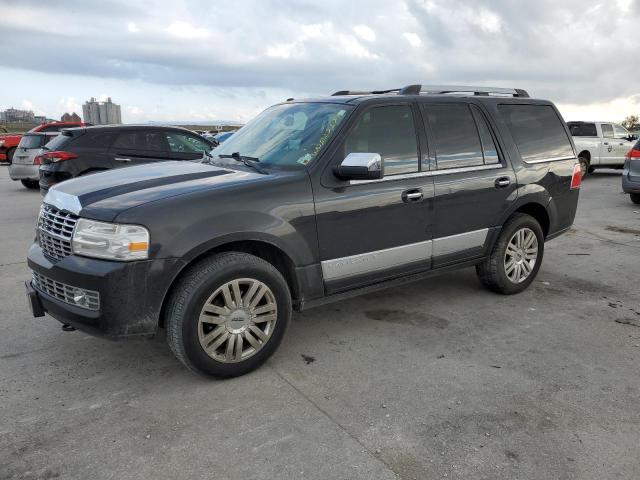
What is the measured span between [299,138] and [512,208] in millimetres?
2165

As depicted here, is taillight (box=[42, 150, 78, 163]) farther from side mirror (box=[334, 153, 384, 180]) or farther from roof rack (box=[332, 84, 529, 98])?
side mirror (box=[334, 153, 384, 180])

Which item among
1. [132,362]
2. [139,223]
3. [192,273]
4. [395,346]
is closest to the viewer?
[139,223]

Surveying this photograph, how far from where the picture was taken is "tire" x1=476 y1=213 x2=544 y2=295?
5020 millimetres

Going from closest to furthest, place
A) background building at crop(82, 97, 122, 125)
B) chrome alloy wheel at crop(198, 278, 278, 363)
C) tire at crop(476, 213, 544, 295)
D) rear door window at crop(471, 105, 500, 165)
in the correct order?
chrome alloy wheel at crop(198, 278, 278, 363)
rear door window at crop(471, 105, 500, 165)
tire at crop(476, 213, 544, 295)
background building at crop(82, 97, 122, 125)

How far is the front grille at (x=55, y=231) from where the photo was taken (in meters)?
3.31

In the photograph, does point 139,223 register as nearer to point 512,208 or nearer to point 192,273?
point 192,273

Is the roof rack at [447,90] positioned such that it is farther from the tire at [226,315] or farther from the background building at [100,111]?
the background building at [100,111]

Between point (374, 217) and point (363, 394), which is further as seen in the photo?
point (374, 217)

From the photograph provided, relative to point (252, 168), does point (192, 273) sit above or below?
below

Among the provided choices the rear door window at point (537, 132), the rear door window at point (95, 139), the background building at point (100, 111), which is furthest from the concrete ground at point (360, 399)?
the background building at point (100, 111)

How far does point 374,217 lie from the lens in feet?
13.2

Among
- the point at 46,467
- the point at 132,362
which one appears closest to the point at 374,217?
the point at 132,362

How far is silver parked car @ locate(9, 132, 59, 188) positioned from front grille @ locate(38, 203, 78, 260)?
38.2 ft

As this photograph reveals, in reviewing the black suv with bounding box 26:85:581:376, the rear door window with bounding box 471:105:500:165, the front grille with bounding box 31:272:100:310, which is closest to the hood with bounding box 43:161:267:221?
the black suv with bounding box 26:85:581:376
